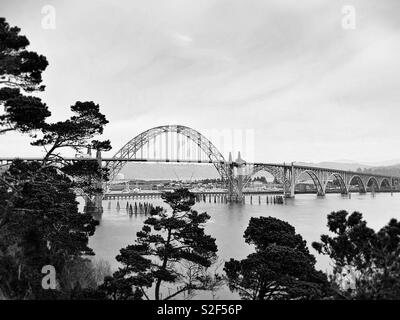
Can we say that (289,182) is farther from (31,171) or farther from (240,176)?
(31,171)

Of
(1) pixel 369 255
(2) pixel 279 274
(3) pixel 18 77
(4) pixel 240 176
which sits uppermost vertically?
(3) pixel 18 77

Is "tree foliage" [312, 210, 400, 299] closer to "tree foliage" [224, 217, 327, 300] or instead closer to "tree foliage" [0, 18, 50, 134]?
"tree foliage" [224, 217, 327, 300]

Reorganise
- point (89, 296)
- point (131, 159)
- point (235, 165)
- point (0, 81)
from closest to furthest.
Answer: point (0, 81), point (89, 296), point (131, 159), point (235, 165)

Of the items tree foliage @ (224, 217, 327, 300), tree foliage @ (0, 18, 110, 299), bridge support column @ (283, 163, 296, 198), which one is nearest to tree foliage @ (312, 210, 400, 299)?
tree foliage @ (224, 217, 327, 300)

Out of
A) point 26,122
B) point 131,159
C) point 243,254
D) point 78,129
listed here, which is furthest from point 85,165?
point 131,159

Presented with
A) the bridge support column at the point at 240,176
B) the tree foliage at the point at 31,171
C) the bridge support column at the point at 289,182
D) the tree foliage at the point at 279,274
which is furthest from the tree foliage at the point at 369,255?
the bridge support column at the point at 289,182

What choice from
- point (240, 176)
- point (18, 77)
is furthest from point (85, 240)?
point (240, 176)

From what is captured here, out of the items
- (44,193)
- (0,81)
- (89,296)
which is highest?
(0,81)

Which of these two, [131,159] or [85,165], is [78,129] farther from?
[131,159]
